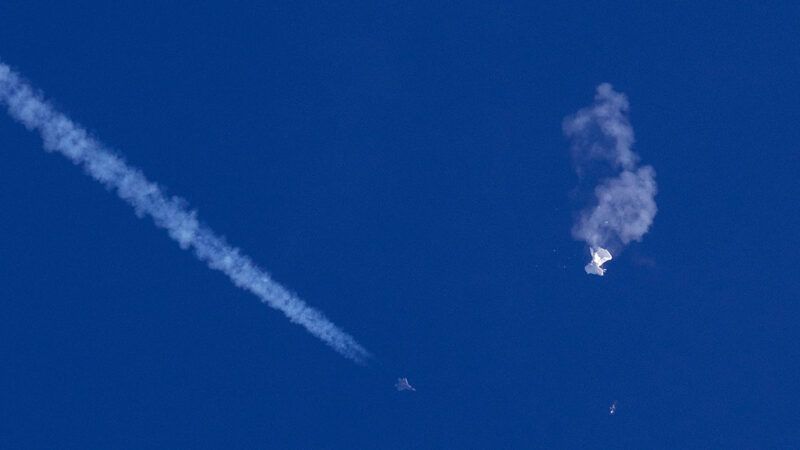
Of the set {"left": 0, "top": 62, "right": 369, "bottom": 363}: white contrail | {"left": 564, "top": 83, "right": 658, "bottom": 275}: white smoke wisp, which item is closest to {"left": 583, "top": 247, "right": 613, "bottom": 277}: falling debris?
{"left": 564, "top": 83, "right": 658, "bottom": 275}: white smoke wisp

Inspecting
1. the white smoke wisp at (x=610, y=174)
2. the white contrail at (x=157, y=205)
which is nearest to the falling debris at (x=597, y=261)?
the white smoke wisp at (x=610, y=174)

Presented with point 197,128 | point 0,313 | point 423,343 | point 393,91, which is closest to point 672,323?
point 423,343

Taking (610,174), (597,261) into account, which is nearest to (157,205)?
→ (597,261)

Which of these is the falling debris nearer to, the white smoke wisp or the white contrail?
the white smoke wisp

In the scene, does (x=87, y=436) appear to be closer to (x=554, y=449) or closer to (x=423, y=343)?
(x=423, y=343)

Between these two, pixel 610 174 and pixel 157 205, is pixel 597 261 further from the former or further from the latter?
pixel 157 205

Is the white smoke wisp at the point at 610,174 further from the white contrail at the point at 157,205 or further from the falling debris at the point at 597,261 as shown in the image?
the white contrail at the point at 157,205
